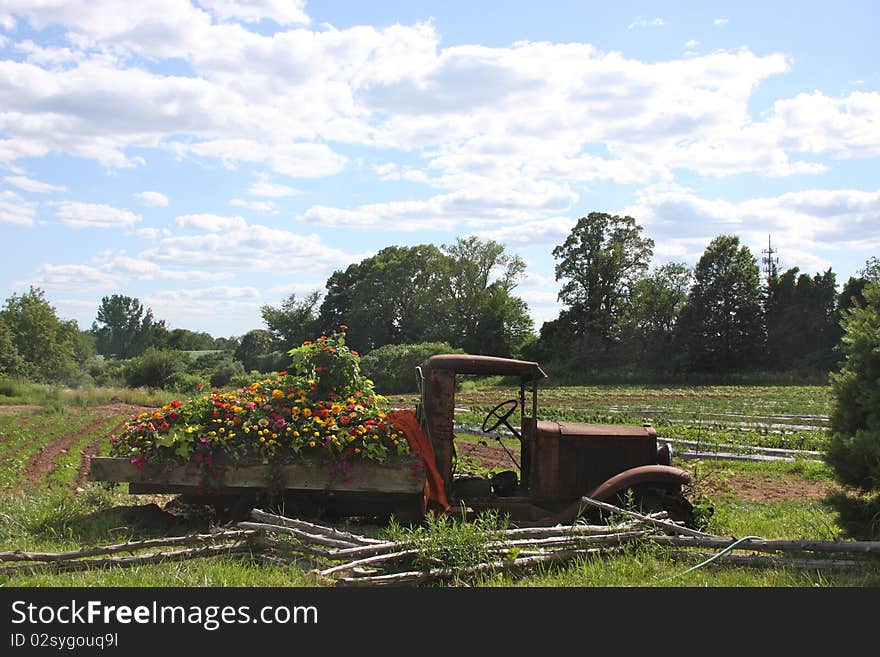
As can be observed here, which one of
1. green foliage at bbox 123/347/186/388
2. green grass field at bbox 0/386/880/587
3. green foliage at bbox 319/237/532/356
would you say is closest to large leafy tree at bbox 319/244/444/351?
green foliage at bbox 319/237/532/356

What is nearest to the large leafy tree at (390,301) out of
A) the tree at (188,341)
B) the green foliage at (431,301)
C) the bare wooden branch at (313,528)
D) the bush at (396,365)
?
the green foliage at (431,301)

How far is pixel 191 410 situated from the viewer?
8.23m

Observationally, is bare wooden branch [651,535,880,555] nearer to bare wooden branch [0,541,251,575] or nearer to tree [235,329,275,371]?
bare wooden branch [0,541,251,575]

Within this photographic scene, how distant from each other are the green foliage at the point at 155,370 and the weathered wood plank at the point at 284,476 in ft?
153

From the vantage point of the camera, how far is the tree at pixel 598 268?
183 ft

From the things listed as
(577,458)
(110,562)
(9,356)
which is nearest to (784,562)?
(577,458)

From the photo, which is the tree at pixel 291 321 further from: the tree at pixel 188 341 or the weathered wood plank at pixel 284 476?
the weathered wood plank at pixel 284 476

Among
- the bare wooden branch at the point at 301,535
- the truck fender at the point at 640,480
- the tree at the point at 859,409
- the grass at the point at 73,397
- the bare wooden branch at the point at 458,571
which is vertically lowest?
the grass at the point at 73,397

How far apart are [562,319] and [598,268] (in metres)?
4.79

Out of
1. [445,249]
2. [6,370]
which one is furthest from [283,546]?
[445,249]

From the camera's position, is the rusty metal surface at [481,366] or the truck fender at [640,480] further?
the rusty metal surface at [481,366]

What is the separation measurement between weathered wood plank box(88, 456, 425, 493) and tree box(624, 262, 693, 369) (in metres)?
45.3

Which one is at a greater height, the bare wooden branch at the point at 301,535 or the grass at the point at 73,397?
the bare wooden branch at the point at 301,535

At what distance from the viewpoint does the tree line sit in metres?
49.7
